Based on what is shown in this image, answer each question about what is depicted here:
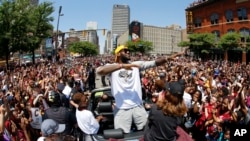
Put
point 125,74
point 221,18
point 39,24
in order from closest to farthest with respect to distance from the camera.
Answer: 1. point 125,74
2. point 39,24
3. point 221,18

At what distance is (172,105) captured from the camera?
13.3 ft

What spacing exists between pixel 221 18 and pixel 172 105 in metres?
61.6

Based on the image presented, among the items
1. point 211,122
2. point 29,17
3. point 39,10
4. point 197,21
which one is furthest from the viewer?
point 197,21

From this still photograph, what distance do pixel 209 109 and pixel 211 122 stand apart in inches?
17.1

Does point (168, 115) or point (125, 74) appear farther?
point (125, 74)

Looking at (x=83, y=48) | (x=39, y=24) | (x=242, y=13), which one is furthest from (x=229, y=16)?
(x=83, y=48)

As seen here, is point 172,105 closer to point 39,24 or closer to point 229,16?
point 39,24

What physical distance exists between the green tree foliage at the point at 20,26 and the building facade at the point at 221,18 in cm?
2885

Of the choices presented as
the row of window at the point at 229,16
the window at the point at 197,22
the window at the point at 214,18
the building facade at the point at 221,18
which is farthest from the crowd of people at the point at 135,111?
the window at the point at 197,22

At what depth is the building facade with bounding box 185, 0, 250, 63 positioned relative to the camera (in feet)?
188

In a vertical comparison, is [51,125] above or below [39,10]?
below

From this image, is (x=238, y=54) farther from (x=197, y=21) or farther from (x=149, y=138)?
(x=149, y=138)

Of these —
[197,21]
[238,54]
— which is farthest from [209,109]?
[197,21]

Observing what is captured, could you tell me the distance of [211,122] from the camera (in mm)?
8242
